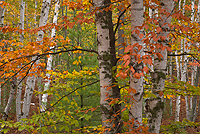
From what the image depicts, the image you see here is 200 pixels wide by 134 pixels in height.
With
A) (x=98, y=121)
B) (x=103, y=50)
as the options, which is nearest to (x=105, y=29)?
(x=103, y=50)

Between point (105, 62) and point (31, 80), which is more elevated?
point (105, 62)

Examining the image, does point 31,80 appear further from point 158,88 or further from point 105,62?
point 158,88

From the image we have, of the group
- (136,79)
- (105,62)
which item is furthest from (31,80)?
(136,79)

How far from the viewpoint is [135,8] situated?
201 centimetres

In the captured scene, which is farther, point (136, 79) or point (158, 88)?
point (158, 88)

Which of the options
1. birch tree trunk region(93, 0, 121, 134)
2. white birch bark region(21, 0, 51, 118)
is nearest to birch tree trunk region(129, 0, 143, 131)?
birch tree trunk region(93, 0, 121, 134)

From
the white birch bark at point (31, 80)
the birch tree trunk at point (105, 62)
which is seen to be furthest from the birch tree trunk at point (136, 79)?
the white birch bark at point (31, 80)

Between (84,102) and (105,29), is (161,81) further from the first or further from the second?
(84,102)

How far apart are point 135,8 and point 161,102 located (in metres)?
1.44

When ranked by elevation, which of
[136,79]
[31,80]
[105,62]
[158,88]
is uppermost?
[105,62]

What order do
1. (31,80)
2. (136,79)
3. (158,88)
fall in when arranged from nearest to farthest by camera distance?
(136,79)
(158,88)
(31,80)

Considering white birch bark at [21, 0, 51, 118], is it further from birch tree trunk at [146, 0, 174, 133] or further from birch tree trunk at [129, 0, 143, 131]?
birch tree trunk at [146, 0, 174, 133]

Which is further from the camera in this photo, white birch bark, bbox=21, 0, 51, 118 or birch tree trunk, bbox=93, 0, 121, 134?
white birch bark, bbox=21, 0, 51, 118

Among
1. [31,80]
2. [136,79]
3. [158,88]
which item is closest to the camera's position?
[136,79]
